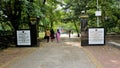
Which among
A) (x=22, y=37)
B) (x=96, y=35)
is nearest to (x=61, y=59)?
Answer: (x=22, y=37)

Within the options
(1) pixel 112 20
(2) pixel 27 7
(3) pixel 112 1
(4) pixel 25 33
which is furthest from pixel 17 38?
(1) pixel 112 20

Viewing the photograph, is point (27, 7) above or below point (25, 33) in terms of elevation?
above

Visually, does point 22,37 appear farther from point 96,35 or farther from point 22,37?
point 96,35

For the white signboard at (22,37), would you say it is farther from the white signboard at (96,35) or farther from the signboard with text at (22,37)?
the white signboard at (96,35)

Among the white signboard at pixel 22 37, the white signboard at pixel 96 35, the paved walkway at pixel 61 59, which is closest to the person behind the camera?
the paved walkway at pixel 61 59

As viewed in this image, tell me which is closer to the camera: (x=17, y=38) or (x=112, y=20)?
(x=17, y=38)

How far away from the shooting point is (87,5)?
3384cm

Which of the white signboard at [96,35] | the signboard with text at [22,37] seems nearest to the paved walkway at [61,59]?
the white signboard at [96,35]

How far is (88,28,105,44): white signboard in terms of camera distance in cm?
2173

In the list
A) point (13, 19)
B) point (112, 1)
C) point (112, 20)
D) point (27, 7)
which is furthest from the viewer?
point (112, 20)

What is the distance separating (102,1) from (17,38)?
45.7 feet

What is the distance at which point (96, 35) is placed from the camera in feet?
71.5

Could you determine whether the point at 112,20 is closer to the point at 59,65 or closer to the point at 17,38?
the point at 17,38

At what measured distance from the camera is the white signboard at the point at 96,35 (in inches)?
856
